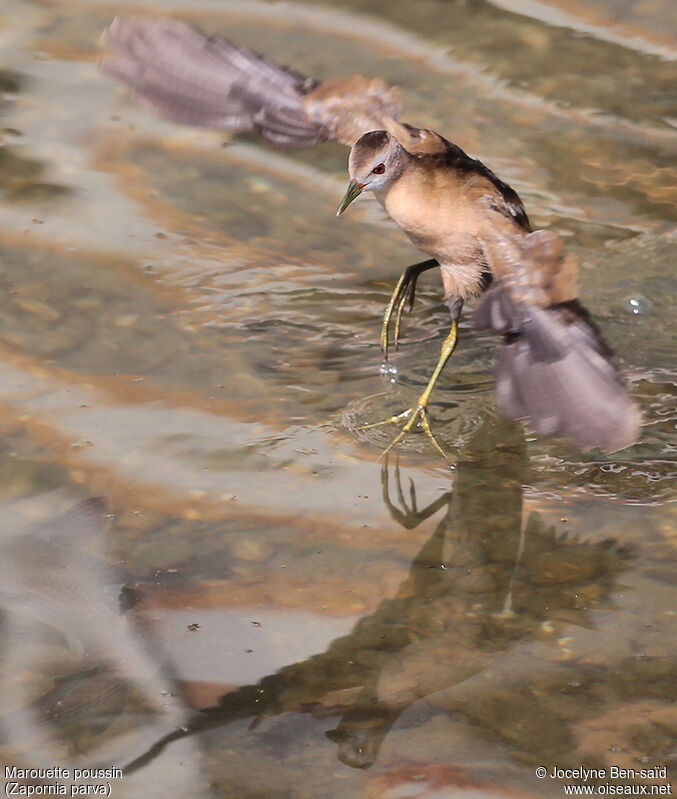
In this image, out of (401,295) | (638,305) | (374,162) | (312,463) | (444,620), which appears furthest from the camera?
(638,305)

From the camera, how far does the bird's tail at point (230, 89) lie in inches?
163

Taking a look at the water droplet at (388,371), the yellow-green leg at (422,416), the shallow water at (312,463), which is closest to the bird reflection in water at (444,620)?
the shallow water at (312,463)

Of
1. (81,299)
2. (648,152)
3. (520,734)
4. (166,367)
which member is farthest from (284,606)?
(648,152)

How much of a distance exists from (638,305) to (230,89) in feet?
5.61

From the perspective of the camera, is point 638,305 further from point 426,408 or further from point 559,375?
point 559,375

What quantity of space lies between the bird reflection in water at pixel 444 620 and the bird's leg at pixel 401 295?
646mm

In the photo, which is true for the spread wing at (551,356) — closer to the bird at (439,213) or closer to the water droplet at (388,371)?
the bird at (439,213)

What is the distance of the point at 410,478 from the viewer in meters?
3.69

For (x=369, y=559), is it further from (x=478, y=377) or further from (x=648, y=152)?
(x=648, y=152)

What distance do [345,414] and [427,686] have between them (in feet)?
4.11

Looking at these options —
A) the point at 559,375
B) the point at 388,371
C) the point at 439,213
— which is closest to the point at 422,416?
the point at 388,371

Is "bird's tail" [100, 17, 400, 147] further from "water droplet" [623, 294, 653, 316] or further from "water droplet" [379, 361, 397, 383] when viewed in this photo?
"water droplet" [623, 294, 653, 316]

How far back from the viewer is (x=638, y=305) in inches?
181

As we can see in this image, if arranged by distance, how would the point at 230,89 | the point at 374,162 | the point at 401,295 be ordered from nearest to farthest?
the point at 374,162 → the point at 230,89 → the point at 401,295
